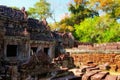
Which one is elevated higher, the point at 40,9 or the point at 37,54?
the point at 40,9

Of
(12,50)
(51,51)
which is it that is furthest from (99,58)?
(12,50)

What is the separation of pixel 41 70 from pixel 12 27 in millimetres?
9445

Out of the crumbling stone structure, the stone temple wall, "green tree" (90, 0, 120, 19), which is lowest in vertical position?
the stone temple wall

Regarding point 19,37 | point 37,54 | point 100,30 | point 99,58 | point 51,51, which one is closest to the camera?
Answer: point 37,54

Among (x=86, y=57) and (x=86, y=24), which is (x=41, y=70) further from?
(x=86, y=24)

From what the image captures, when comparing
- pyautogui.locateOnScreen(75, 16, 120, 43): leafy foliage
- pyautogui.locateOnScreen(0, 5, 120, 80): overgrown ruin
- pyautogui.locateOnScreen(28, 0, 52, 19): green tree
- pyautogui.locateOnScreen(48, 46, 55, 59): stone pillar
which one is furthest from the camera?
pyautogui.locateOnScreen(28, 0, 52, 19): green tree

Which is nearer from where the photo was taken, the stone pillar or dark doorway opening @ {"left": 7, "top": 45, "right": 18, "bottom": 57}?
dark doorway opening @ {"left": 7, "top": 45, "right": 18, "bottom": 57}

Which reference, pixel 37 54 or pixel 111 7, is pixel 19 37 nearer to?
pixel 37 54

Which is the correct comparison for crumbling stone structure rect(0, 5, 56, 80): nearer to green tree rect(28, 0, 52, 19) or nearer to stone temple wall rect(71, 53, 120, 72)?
stone temple wall rect(71, 53, 120, 72)

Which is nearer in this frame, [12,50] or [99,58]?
[99,58]

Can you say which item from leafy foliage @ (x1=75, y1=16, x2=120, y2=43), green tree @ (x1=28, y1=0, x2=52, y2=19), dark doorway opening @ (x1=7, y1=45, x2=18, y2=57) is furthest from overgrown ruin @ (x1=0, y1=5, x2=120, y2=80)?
green tree @ (x1=28, y1=0, x2=52, y2=19)

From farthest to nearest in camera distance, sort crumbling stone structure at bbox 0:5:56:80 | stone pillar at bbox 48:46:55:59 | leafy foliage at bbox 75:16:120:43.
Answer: leafy foliage at bbox 75:16:120:43, stone pillar at bbox 48:46:55:59, crumbling stone structure at bbox 0:5:56:80

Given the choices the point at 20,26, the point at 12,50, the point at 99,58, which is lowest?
the point at 99,58

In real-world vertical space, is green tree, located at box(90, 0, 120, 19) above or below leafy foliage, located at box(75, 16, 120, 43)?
above
